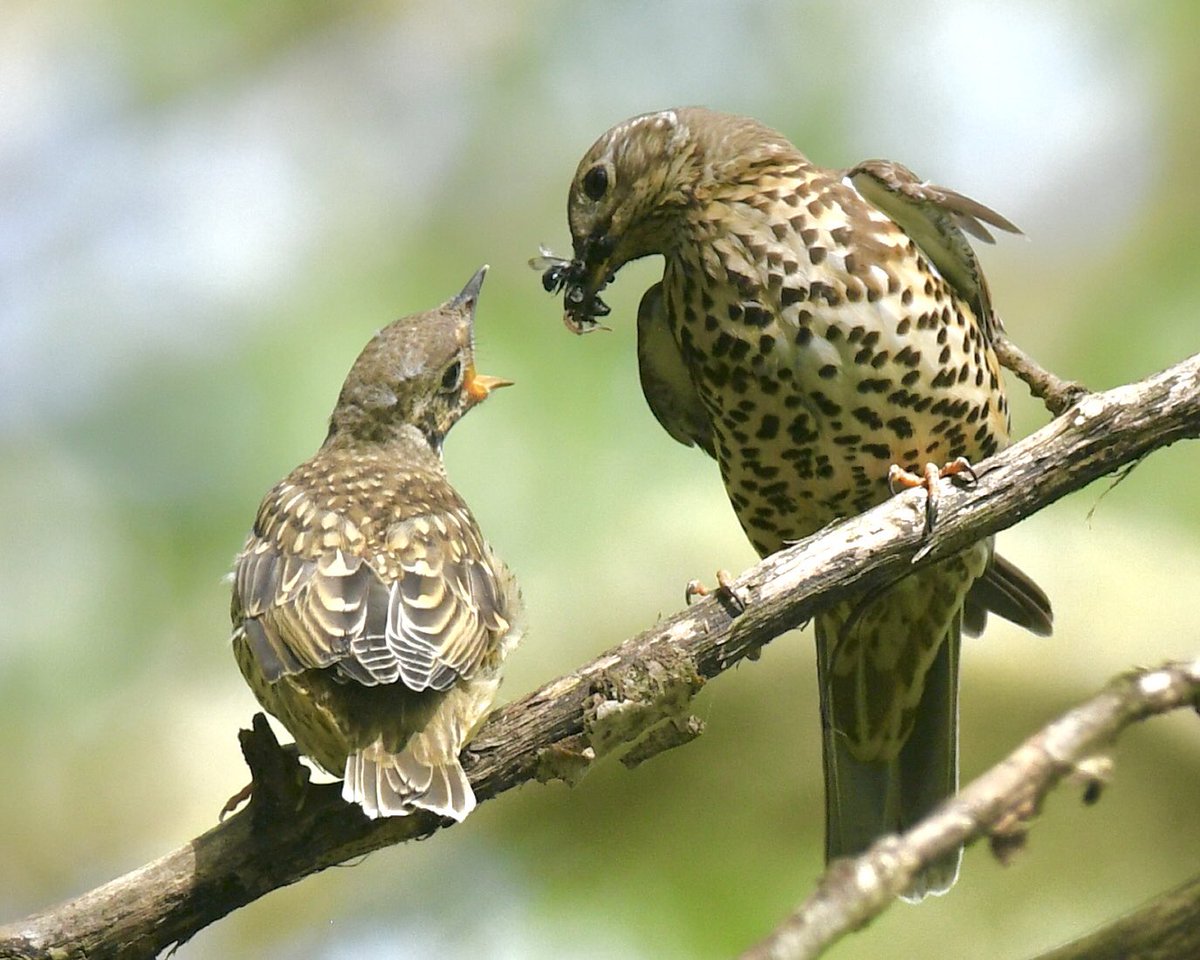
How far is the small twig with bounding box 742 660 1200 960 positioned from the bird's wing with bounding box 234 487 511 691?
2.01m

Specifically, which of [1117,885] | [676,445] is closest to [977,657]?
[1117,885]

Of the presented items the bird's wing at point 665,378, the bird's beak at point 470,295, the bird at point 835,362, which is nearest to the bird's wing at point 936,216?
the bird at point 835,362

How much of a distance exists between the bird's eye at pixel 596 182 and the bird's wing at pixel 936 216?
0.72 m

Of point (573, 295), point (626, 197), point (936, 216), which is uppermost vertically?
point (626, 197)

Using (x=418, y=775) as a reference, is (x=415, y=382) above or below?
above

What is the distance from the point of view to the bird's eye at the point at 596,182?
16.6 feet

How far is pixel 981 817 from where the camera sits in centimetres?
204

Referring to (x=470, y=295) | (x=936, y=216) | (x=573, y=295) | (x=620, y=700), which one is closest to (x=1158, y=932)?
(x=620, y=700)

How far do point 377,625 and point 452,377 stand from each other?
5.53 ft

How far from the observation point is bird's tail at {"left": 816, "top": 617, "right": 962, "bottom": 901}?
532 cm

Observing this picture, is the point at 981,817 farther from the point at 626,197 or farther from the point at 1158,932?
the point at 626,197

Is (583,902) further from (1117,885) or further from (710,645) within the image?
(710,645)

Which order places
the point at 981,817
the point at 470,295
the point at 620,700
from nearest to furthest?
1. the point at 981,817
2. the point at 620,700
3. the point at 470,295

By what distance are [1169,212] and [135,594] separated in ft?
16.4
